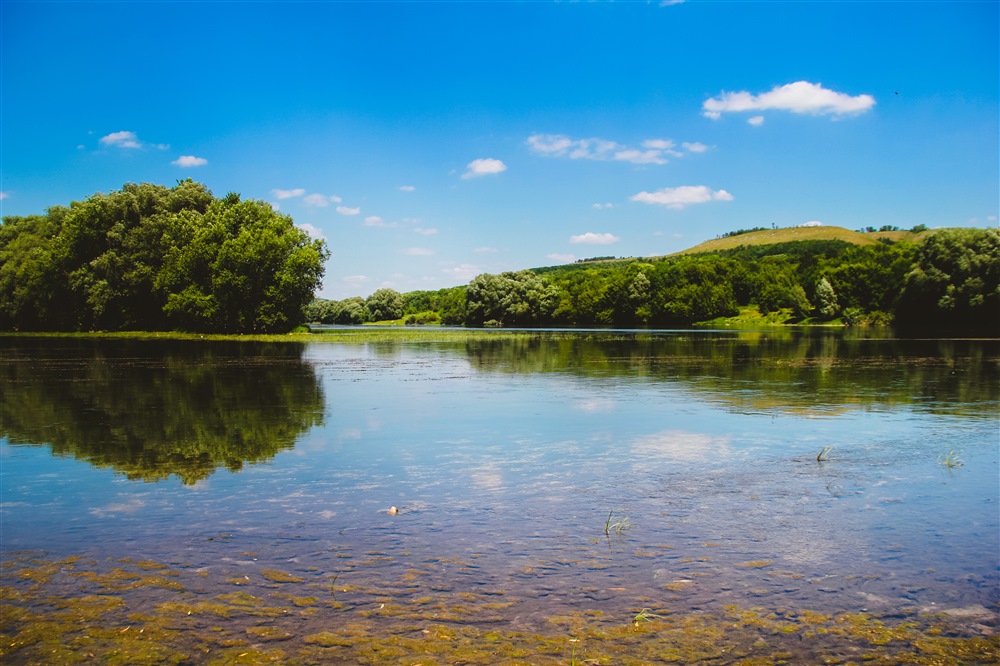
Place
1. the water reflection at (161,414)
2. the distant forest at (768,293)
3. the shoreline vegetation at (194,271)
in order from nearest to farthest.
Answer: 1. the water reflection at (161,414)
2. the shoreline vegetation at (194,271)
3. the distant forest at (768,293)

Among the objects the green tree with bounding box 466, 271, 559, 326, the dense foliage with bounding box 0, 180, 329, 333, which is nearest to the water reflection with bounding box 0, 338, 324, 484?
the dense foliage with bounding box 0, 180, 329, 333

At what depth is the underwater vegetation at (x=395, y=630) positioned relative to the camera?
543 cm

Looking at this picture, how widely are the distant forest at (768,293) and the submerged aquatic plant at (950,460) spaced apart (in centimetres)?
→ 7910

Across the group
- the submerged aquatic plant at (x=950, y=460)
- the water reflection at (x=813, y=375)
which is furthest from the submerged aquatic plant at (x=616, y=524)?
the water reflection at (x=813, y=375)

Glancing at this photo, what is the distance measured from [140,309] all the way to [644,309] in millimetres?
100264

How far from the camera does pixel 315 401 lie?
21219 mm

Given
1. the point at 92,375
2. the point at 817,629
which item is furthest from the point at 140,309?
the point at 817,629

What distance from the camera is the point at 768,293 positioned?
150250 mm

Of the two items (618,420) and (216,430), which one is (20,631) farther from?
(618,420)

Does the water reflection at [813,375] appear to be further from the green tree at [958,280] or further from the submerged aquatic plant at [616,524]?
the green tree at [958,280]

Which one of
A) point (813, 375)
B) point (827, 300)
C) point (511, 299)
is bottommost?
point (813, 375)

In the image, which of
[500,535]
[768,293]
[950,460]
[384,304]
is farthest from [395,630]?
[384,304]

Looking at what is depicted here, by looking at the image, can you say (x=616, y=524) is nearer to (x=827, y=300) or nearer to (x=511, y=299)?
(x=827, y=300)

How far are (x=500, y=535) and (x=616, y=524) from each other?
61.5 inches
